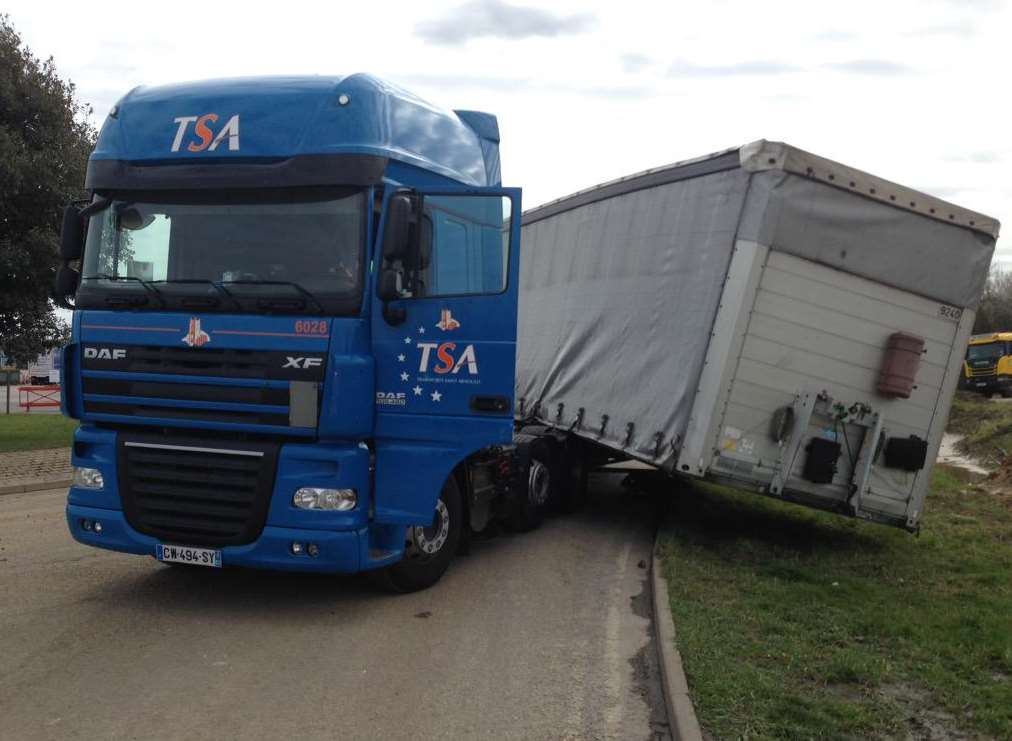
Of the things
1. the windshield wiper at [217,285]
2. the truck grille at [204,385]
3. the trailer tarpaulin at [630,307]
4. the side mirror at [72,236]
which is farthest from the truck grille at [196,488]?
the trailer tarpaulin at [630,307]

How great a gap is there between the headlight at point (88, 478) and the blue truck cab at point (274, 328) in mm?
22

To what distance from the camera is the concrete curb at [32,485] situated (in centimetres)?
1346

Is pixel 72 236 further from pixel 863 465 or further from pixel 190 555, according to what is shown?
pixel 863 465

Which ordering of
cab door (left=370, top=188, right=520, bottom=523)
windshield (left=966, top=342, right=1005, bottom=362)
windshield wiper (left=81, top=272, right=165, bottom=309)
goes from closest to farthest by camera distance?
windshield wiper (left=81, top=272, right=165, bottom=309) < cab door (left=370, top=188, right=520, bottom=523) < windshield (left=966, top=342, right=1005, bottom=362)

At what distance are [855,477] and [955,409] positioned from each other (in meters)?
29.1

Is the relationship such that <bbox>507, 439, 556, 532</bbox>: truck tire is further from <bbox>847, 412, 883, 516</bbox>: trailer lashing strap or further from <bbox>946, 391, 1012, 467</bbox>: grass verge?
<bbox>946, 391, 1012, 467</bbox>: grass verge

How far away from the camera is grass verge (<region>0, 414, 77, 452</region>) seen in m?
19.0

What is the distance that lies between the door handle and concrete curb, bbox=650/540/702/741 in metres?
Result: 1.86

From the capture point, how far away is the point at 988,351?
45469mm

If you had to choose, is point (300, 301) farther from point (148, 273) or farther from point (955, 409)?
point (955, 409)

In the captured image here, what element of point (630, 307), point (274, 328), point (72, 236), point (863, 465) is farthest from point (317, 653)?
point (630, 307)

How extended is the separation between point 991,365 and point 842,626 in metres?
43.3

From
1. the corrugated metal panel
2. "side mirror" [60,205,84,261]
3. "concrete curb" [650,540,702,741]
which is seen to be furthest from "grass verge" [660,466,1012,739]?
"side mirror" [60,205,84,261]

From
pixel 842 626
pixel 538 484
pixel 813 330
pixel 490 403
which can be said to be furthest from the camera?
pixel 538 484
